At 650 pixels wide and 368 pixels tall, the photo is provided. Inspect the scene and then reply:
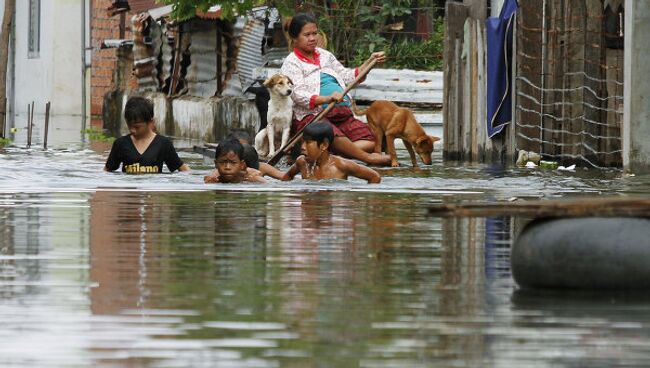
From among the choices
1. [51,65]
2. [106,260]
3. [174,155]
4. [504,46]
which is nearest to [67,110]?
[51,65]

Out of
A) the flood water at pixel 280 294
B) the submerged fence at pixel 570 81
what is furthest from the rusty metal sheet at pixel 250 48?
the flood water at pixel 280 294

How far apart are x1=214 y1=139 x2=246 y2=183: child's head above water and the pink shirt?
371 cm

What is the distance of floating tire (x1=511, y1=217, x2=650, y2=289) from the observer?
735cm

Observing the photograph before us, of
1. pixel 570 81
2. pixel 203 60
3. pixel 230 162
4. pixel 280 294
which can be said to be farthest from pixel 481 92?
pixel 203 60

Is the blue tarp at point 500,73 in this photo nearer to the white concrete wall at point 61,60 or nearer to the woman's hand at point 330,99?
the woman's hand at point 330,99

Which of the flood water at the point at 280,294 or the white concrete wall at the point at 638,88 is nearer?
the flood water at the point at 280,294

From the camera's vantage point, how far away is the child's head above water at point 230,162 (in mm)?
15336

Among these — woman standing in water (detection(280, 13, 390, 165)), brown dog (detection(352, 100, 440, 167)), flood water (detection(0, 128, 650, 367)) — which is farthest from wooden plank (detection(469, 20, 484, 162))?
flood water (detection(0, 128, 650, 367))

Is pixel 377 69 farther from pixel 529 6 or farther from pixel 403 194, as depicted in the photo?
pixel 403 194

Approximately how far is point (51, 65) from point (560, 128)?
3030 centimetres

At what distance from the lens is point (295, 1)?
29.6 m

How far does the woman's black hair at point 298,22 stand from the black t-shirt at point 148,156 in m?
2.55

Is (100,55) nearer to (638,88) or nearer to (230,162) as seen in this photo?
(638,88)

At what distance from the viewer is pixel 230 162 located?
15367mm
